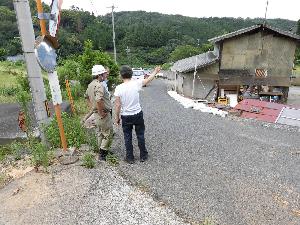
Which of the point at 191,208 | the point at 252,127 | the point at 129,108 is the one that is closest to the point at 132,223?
the point at 191,208

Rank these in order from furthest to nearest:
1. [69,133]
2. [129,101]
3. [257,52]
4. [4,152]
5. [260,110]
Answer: [257,52] → [260,110] → [4,152] → [69,133] → [129,101]

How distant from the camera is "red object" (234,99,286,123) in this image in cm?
1202

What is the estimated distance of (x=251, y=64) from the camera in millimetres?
20609

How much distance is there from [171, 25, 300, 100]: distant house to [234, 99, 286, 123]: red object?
740cm

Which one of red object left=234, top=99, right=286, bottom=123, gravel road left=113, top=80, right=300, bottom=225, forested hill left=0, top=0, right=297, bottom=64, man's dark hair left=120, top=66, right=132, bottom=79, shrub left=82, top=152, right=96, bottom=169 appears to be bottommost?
red object left=234, top=99, right=286, bottom=123

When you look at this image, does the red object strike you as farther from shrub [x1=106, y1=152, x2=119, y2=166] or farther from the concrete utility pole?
the concrete utility pole

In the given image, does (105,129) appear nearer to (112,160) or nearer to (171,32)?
(112,160)

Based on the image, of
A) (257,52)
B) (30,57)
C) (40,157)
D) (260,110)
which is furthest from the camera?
(257,52)

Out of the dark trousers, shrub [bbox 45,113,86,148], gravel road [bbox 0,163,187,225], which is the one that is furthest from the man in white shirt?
shrub [bbox 45,113,86,148]

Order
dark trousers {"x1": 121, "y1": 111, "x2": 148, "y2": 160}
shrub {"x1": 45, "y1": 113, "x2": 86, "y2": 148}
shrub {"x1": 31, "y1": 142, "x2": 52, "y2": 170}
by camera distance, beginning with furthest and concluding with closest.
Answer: shrub {"x1": 45, "y1": 113, "x2": 86, "y2": 148} < dark trousers {"x1": 121, "y1": 111, "x2": 148, "y2": 160} < shrub {"x1": 31, "y1": 142, "x2": 52, "y2": 170}

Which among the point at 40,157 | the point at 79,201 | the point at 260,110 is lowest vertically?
the point at 260,110

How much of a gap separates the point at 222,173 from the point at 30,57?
13.6 ft

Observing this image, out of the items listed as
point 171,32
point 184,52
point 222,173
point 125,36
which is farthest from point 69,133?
point 171,32

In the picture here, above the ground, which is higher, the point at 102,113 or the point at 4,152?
the point at 102,113
